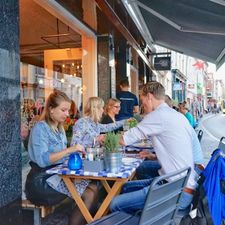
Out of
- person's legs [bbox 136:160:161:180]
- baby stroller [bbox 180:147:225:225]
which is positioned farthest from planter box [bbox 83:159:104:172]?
person's legs [bbox 136:160:161:180]

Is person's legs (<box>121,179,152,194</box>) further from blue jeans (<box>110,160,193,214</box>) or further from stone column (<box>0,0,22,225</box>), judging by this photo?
stone column (<box>0,0,22,225</box>)

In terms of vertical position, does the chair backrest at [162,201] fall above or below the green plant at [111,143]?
below

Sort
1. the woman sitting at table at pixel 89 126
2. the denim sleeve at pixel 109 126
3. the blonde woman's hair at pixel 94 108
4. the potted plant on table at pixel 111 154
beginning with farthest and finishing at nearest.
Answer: the denim sleeve at pixel 109 126, the blonde woman's hair at pixel 94 108, the woman sitting at table at pixel 89 126, the potted plant on table at pixel 111 154

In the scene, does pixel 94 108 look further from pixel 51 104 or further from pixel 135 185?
pixel 135 185

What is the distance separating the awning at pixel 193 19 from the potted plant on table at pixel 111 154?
3.21 m

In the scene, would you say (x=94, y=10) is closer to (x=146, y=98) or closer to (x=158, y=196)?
(x=146, y=98)

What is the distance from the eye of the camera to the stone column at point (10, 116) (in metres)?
2.56

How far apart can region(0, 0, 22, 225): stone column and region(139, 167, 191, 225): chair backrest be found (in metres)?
1.24

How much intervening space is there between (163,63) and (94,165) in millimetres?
11536

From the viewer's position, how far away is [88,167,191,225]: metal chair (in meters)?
1.93

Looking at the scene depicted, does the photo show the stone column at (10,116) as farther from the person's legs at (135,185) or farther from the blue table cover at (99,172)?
the person's legs at (135,185)

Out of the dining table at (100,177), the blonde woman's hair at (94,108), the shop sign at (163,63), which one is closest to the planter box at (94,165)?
the dining table at (100,177)

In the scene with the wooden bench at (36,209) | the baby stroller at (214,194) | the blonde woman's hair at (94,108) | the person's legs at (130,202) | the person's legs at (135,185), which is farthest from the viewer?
the blonde woman's hair at (94,108)

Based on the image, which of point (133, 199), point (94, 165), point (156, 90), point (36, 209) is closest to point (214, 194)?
point (133, 199)
